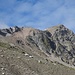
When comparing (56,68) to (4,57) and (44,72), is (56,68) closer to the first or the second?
(44,72)

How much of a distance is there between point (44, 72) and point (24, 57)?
4754mm

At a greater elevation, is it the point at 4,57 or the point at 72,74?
the point at 4,57

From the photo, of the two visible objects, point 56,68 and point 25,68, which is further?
point 56,68

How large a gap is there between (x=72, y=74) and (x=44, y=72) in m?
5.55

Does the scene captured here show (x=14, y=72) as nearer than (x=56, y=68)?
Yes

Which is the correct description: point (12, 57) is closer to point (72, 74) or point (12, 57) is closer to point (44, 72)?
point (44, 72)

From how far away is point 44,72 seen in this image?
35125 mm

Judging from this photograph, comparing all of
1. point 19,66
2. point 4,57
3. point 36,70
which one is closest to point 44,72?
point 36,70

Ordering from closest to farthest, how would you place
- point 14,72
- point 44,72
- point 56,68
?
point 14,72, point 44,72, point 56,68

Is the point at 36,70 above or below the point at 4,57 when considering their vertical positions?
below

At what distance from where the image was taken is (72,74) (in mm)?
38438

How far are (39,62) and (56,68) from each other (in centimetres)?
275

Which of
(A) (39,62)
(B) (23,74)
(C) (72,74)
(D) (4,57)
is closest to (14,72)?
(B) (23,74)

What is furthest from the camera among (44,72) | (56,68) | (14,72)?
(56,68)
